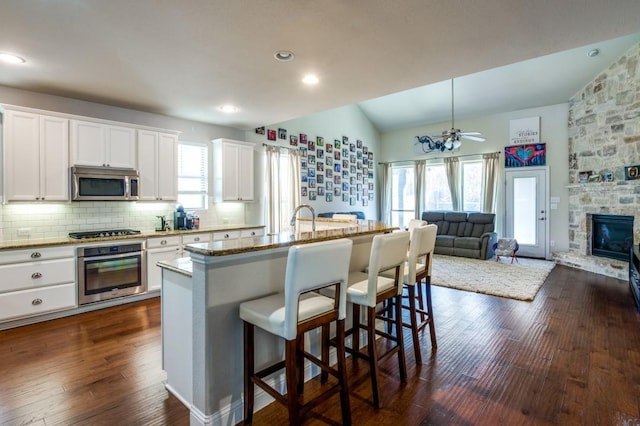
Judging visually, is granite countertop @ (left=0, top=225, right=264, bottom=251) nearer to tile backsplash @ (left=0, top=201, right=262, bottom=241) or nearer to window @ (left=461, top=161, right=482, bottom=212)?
tile backsplash @ (left=0, top=201, right=262, bottom=241)

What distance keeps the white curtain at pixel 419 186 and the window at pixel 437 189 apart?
→ 10 cm

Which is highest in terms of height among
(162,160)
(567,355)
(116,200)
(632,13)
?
(632,13)

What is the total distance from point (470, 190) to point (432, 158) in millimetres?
1316

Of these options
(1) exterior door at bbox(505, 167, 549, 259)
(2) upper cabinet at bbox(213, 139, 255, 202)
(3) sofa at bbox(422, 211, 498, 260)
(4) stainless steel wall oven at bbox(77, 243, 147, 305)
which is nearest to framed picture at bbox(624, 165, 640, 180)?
(1) exterior door at bbox(505, 167, 549, 259)

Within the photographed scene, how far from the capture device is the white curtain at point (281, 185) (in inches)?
247

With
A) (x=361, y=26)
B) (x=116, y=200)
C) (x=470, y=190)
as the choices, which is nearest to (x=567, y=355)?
(x=361, y=26)

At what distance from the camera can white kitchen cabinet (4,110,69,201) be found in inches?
139

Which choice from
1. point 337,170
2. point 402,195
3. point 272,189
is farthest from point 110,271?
point 402,195

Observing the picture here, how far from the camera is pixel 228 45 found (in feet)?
9.06

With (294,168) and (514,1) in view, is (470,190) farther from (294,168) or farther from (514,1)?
(514,1)

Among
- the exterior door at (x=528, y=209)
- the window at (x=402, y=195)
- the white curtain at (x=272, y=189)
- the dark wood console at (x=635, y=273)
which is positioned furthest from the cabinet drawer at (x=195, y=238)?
the exterior door at (x=528, y=209)

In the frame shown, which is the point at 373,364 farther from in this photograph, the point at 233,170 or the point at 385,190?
the point at 385,190

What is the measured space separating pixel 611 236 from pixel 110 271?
824 cm

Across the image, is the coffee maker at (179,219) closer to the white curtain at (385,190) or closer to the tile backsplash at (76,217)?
the tile backsplash at (76,217)
